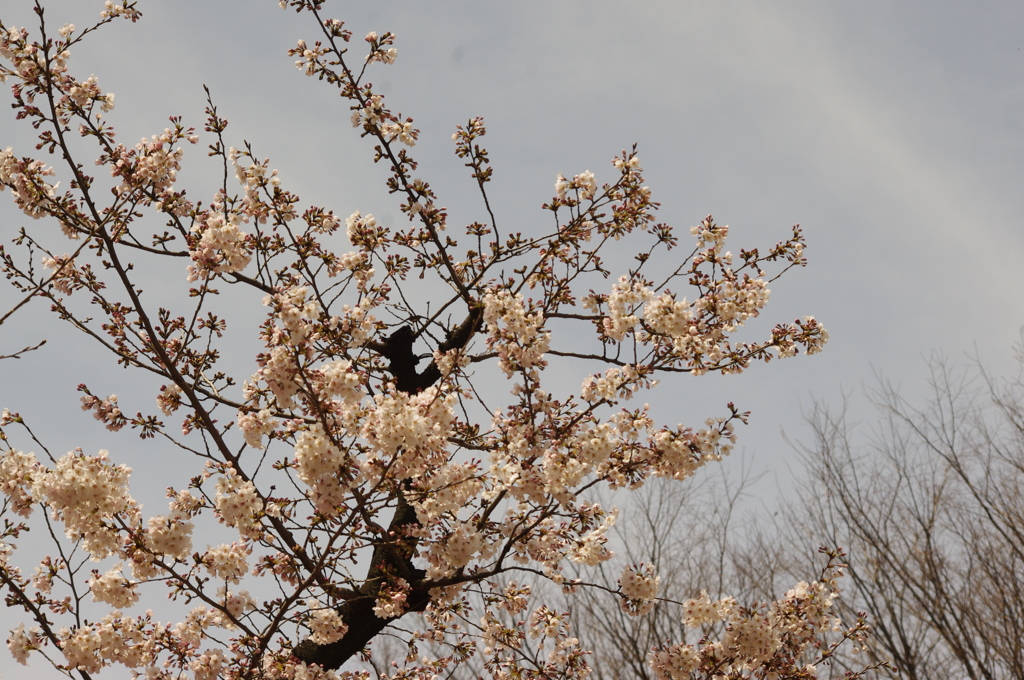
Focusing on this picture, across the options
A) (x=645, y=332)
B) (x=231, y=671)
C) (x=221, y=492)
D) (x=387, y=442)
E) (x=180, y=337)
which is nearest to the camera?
(x=387, y=442)

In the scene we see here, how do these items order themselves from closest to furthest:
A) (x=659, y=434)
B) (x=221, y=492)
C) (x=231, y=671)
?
(x=221, y=492) → (x=231, y=671) → (x=659, y=434)

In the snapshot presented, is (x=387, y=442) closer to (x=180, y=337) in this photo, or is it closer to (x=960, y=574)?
(x=180, y=337)

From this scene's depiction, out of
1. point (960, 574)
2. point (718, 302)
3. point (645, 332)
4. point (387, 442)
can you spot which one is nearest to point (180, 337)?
point (387, 442)

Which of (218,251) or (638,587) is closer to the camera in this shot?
(218,251)

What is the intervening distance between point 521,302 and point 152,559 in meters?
2.23

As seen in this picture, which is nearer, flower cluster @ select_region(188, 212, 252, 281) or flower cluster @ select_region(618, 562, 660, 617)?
flower cluster @ select_region(188, 212, 252, 281)

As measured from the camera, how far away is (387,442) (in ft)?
10.2

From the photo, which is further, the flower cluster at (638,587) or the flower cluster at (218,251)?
the flower cluster at (638,587)

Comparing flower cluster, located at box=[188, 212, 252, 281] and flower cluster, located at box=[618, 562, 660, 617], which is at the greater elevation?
flower cluster, located at box=[188, 212, 252, 281]

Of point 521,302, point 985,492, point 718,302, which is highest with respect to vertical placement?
point 985,492

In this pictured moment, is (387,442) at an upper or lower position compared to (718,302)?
lower

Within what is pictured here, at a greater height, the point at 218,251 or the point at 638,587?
the point at 218,251

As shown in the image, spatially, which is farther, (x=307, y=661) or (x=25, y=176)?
(x=307, y=661)

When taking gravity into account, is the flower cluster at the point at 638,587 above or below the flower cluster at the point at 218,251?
below
